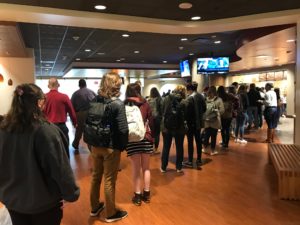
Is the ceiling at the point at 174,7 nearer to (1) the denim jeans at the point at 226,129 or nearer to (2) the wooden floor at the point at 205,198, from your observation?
(1) the denim jeans at the point at 226,129

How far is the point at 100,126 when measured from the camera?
3.04m

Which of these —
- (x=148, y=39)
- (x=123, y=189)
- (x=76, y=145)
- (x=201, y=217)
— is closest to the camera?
(x=201, y=217)

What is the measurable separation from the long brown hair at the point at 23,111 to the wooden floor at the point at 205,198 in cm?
189

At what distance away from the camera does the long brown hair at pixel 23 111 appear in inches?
66.2

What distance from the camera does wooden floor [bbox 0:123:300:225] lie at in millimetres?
3299

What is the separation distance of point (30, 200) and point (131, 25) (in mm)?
4519

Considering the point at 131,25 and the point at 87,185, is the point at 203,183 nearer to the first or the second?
the point at 87,185

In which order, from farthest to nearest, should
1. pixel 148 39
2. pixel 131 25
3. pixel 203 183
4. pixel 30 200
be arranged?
1. pixel 148 39
2. pixel 131 25
3. pixel 203 183
4. pixel 30 200

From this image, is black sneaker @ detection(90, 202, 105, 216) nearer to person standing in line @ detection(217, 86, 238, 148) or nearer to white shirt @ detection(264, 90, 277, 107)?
person standing in line @ detection(217, 86, 238, 148)

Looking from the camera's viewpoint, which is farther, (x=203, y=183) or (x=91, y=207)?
(x=203, y=183)

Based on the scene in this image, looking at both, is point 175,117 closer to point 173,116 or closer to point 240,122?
point 173,116

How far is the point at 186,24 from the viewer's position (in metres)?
5.83

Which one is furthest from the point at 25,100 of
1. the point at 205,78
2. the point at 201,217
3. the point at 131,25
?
the point at 205,78

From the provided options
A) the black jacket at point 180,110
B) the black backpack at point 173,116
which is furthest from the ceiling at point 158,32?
the black backpack at point 173,116
